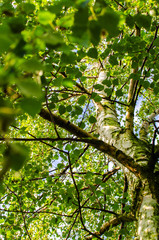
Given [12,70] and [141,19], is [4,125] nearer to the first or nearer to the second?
[12,70]

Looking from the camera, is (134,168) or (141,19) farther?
(134,168)

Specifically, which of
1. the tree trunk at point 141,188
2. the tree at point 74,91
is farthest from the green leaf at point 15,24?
the tree trunk at point 141,188

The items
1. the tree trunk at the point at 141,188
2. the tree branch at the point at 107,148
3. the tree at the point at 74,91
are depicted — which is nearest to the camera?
the tree at the point at 74,91

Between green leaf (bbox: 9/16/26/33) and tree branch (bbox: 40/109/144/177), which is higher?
tree branch (bbox: 40/109/144/177)

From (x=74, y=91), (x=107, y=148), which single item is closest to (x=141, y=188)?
(x=107, y=148)

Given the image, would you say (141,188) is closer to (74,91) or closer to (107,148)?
(107,148)

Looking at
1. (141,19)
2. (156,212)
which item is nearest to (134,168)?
(156,212)

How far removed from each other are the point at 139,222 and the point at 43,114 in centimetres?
152

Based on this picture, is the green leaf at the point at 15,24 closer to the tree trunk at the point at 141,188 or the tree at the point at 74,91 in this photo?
the tree at the point at 74,91

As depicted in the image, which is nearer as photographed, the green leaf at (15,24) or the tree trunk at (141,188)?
the green leaf at (15,24)

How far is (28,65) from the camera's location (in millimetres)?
526

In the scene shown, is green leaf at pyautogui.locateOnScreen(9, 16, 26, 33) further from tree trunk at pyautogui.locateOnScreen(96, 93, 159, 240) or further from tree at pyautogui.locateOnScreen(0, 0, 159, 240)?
tree trunk at pyautogui.locateOnScreen(96, 93, 159, 240)

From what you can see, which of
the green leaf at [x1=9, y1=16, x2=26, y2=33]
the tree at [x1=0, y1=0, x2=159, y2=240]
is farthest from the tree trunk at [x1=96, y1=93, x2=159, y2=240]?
the green leaf at [x1=9, y1=16, x2=26, y2=33]

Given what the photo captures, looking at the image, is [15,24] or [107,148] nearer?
[15,24]
